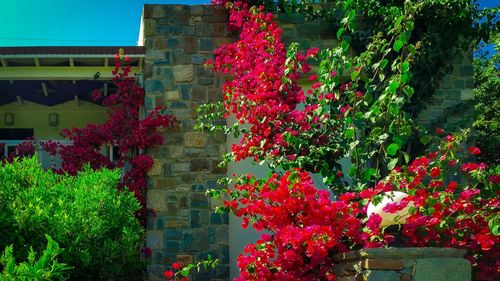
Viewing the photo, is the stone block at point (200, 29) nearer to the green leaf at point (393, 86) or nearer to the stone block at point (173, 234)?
the stone block at point (173, 234)

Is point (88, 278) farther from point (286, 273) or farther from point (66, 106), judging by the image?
point (66, 106)

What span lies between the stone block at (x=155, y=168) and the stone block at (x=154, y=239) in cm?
75

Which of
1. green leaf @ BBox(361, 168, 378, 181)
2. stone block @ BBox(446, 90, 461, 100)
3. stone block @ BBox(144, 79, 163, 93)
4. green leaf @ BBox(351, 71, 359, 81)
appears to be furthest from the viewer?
stone block @ BBox(446, 90, 461, 100)

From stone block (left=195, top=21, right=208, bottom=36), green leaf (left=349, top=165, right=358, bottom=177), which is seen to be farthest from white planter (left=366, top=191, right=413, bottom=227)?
stone block (left=195, top=21, right=208, bottom=36)

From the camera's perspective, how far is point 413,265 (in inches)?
183

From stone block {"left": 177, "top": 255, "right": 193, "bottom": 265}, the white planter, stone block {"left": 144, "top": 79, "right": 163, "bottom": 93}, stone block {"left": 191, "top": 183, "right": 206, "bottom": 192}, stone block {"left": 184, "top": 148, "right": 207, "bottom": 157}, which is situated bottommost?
stone block {"left": 177, "top": 255, "right": 193, "bottom": 265}

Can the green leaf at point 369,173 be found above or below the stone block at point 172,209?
above

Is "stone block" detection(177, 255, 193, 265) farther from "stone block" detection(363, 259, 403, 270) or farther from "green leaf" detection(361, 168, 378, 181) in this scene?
"stone block" detection(363, 259, 403, 270)

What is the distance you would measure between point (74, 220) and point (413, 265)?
2.34 meters

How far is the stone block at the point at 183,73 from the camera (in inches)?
349

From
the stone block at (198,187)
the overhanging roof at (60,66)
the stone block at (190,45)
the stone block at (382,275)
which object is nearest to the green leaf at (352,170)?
A: the stone block at (382,275)

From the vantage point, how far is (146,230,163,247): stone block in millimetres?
8523

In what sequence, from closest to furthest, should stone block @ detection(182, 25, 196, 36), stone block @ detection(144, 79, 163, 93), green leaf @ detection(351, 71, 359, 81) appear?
green leaf @ detection(351, 71, 359, 81) → stone block @ detection(144, 79, 163, 93) → stone block @ detection(182, 25, 196, 36)

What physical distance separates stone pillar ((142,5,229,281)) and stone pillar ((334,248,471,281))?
4.12m
